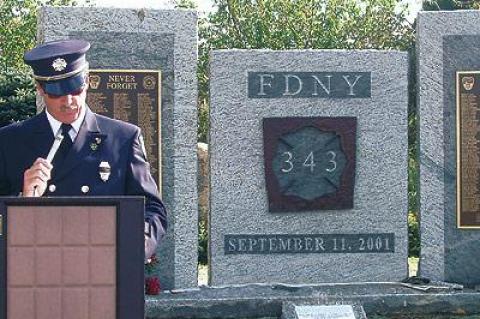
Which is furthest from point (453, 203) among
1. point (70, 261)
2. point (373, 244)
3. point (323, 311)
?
point (70, 261)

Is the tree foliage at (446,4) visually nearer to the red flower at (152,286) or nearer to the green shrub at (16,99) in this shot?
the green shrub at (16,99)

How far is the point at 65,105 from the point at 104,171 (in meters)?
0.27

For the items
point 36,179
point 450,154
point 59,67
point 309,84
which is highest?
point 309,84

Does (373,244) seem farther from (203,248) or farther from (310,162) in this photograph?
(203,248)

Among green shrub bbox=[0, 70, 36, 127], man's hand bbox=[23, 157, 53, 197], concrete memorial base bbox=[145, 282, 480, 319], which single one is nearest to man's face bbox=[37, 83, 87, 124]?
man's hand bbox=[23, 157, 53, 197]

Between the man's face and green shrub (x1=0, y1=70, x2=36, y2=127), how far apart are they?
8179mm

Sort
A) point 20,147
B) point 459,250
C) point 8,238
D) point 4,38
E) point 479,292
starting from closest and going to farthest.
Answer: point 8,238
point 20,147
point 479,292
point 459,250
point 4,38

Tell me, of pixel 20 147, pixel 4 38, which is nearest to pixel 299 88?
pixel 20 147

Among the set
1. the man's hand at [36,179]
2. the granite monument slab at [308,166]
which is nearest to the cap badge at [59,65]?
the man's hand at [36,179]

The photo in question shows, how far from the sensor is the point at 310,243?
8633 mm

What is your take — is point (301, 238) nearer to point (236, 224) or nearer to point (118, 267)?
point (236, 224)

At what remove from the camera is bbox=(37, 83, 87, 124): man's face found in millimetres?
3414

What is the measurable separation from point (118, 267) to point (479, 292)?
18.5ft

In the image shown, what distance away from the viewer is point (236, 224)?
851 cm
